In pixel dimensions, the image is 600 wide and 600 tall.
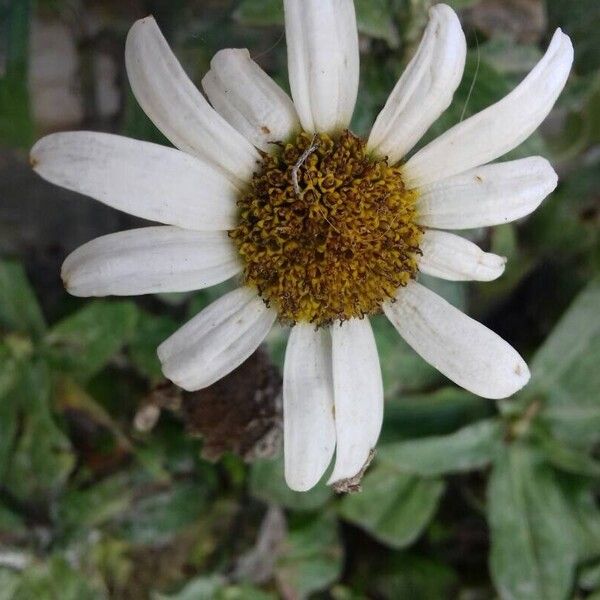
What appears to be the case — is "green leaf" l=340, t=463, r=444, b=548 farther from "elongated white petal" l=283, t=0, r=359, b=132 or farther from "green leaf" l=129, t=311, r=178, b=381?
"elongated white petal" l=283, t=0, r=359, b=132

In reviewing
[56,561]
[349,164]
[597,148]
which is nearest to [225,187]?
[349,164]

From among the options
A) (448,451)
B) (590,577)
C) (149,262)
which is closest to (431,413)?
(448,451)

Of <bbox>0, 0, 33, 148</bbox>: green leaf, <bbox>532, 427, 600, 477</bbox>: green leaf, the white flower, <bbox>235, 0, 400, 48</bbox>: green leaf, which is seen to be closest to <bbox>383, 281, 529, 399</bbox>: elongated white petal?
the white flower

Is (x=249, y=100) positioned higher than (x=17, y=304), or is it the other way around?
(x=249, y=100)

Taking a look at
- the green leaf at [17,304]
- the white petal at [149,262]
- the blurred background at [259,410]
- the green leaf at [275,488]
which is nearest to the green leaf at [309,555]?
the blurred background at [259,410]

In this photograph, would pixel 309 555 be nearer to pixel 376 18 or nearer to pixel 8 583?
pixel 8 583

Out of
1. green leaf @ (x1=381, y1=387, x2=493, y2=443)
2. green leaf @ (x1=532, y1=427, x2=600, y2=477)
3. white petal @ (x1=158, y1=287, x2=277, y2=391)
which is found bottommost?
green leaf @ (x1=532, y1=427, x2=600, y2=477)

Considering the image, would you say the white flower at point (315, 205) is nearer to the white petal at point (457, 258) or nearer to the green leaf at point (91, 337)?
the white petal at point (457, 258)
